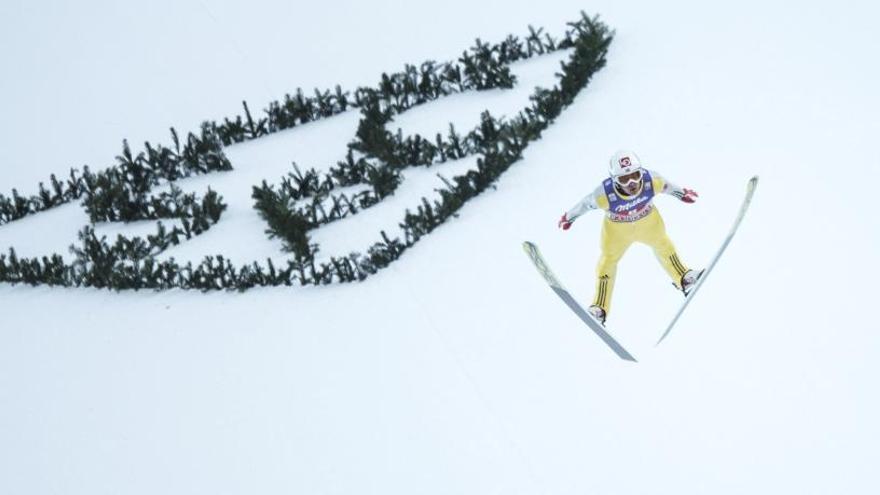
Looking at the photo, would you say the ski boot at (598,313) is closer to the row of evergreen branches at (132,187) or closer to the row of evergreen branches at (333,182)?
the row of evergreen branches at (333,182)

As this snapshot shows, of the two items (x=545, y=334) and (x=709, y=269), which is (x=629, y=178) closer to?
(x=709, y=269)

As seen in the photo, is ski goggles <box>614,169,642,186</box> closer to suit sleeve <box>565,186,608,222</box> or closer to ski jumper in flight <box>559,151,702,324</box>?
ski jumper in flight <box>559,151,702,324</box>

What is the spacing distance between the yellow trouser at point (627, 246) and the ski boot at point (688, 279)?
0.04 meters

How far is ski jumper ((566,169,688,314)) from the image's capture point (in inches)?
239

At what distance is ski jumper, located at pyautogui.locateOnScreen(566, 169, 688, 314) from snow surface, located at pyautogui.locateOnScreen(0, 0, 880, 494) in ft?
1.54

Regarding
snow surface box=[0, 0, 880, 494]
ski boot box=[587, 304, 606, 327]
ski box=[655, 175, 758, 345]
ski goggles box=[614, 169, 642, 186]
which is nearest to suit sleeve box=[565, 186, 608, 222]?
ski goggles box=[614, 169, 642, 186]

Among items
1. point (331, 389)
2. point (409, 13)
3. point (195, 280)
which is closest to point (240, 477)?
point (331, 389)

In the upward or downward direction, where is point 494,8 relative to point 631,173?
upward

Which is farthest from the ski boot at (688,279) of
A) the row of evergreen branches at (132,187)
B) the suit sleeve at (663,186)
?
the row of evergreen branches at (132,187)

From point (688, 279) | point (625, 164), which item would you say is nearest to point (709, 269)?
point (688, 279)

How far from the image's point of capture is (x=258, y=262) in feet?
31.1

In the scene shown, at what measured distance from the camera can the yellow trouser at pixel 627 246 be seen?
20.6 feet

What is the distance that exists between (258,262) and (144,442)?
8.95ft

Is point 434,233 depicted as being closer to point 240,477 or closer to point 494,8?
point 240,477
